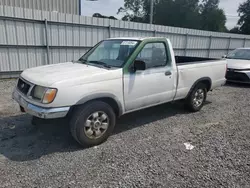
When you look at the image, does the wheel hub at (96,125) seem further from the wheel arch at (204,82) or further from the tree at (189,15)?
the tree at (189,15)

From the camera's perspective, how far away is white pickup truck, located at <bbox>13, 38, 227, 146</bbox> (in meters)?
2.88

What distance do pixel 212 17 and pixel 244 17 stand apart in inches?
310

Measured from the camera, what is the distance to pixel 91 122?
3.20 metres

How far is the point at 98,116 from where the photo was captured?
10.7ft

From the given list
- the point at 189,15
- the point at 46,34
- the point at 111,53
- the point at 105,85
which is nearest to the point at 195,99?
the point at 111,53

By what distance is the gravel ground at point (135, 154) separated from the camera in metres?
2.54

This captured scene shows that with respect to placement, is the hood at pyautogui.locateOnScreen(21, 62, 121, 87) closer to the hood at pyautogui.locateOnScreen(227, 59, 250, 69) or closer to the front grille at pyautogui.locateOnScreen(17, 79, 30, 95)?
the front grille at pyautogui.locateOnScreen(17, 79, 30, 95)

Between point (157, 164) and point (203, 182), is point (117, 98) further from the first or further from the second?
point (203, 182)

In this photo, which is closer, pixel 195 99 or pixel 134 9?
pixel 195 99

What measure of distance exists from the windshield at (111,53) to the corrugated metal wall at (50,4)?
9167 millimetres

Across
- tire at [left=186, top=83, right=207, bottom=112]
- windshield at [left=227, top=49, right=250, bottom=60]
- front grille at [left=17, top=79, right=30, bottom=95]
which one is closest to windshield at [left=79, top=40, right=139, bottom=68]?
front grille at [left=17, top=79, right=30, bottom=95]

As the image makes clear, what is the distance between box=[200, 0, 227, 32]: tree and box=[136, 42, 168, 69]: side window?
48.4m

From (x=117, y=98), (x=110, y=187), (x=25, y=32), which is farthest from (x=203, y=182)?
(x=25, y=32)

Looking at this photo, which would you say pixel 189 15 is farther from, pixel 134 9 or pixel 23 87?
pixel 23 87
